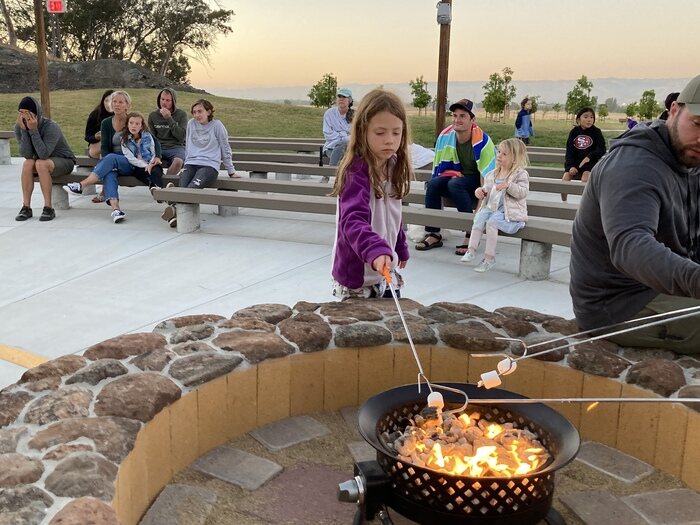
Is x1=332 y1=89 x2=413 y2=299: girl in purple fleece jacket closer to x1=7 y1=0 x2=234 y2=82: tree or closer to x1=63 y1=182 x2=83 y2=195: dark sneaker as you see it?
x1=63 y1=182 x2=83 y2=195: dark sneaker

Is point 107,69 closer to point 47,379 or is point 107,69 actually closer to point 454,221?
point 454,221

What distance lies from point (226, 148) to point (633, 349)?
20.4 ft

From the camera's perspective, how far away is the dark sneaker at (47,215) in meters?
7.73

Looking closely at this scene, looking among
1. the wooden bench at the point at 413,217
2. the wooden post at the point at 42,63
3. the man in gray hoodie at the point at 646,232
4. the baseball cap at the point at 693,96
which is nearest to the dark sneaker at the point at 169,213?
the wooden bench at the point at 413,217

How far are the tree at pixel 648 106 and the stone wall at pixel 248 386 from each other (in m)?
41.4

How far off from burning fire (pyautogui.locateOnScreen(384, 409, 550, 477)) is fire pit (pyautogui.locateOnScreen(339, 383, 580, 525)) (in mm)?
38

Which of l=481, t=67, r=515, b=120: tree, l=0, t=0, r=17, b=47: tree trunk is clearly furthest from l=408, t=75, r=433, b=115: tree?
l=0, t=0, r=17, b=47: tree trunk

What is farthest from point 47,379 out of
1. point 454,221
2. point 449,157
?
point 449,157

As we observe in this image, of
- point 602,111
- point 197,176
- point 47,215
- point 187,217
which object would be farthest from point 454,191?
point 602,111

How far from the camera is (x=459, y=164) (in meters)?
6.75

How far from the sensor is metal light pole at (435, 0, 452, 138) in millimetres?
10430

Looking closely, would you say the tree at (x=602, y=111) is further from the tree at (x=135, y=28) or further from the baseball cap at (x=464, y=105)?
the baseball cap at (x=464, y=105)

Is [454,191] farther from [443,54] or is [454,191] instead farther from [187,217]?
[443,54]

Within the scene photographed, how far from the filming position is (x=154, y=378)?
2.51 meters
